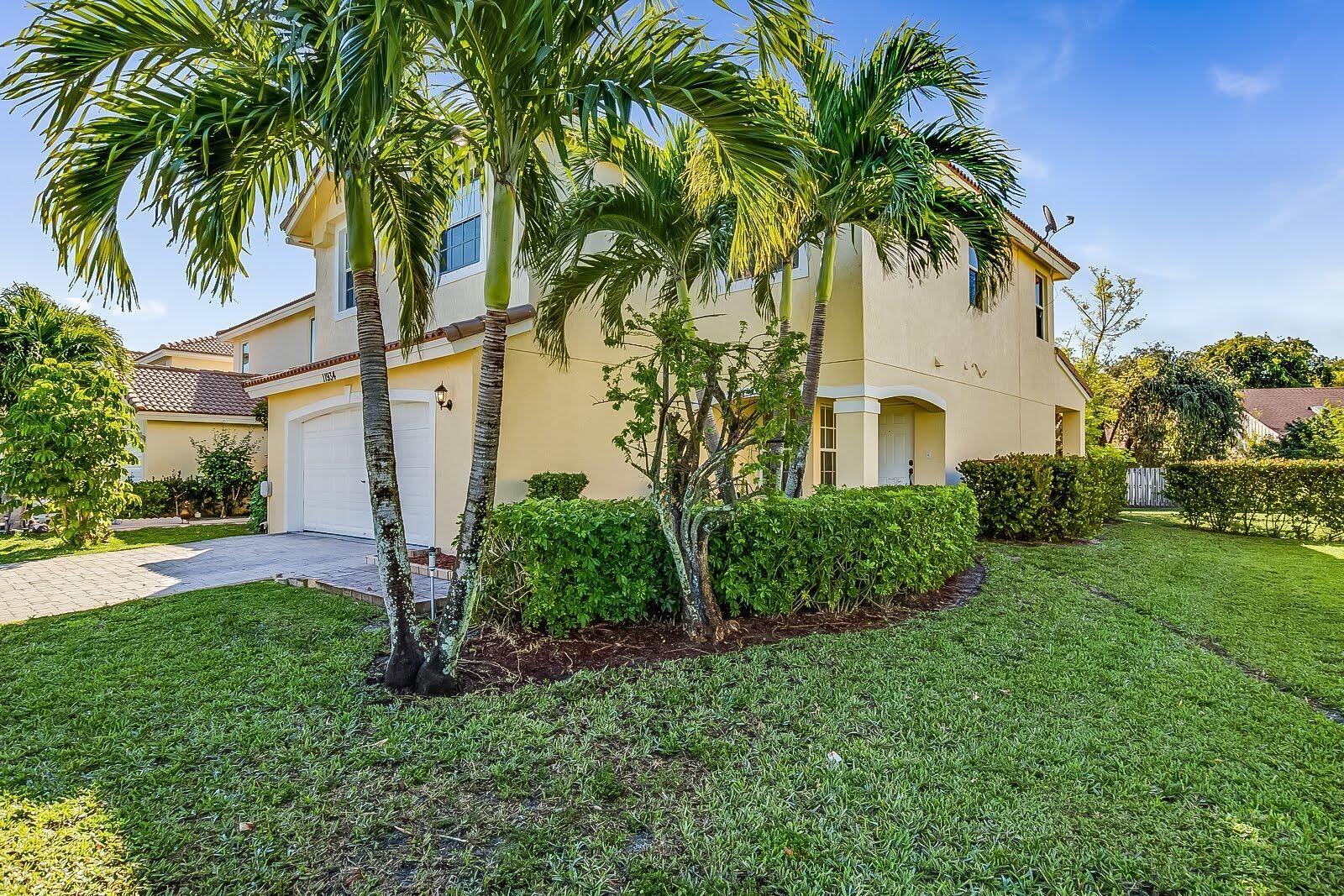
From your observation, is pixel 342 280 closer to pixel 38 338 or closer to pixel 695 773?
pixel 38 338

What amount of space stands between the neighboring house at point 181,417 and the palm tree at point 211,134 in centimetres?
1862

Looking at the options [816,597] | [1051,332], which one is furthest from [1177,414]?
[816,597]

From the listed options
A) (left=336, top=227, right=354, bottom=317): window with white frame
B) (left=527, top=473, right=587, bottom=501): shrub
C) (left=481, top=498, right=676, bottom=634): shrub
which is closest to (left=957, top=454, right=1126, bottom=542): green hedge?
(left=527, top=473, right=587, bottom=501): shrub

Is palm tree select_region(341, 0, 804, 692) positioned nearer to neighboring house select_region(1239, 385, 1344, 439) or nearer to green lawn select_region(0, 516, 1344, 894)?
green lawn select_region(0, 516, 1344, 894)

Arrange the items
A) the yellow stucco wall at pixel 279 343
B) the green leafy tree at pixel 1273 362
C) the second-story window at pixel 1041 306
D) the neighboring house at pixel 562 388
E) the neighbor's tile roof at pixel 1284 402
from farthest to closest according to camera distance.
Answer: the green leafy tree at pixel 1273 362 < the neighbor's tile roof at pixel 1284 402 < the yellow stucco wall at pixel 279 343 < the second-story window at pixel 1041 306 < the neighboring house at pixel 562 388

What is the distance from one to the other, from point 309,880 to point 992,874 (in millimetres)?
2847

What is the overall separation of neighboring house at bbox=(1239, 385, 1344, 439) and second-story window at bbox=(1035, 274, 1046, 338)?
26.5 metres

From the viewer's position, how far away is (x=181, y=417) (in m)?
19.9

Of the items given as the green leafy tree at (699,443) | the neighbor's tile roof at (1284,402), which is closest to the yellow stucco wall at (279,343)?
the green leafy tree at (699,443)

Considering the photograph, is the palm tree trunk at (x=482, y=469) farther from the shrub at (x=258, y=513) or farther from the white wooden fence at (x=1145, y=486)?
the white wooden fence at (x=1145, y=486)

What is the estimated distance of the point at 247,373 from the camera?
2341 centimetres

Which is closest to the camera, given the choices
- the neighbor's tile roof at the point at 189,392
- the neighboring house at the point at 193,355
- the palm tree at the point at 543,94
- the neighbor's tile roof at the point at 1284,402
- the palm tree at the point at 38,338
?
the palm tree at the point at 543,94

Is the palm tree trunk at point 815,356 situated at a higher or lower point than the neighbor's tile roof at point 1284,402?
lower

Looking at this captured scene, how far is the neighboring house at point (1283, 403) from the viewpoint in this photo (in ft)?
118
